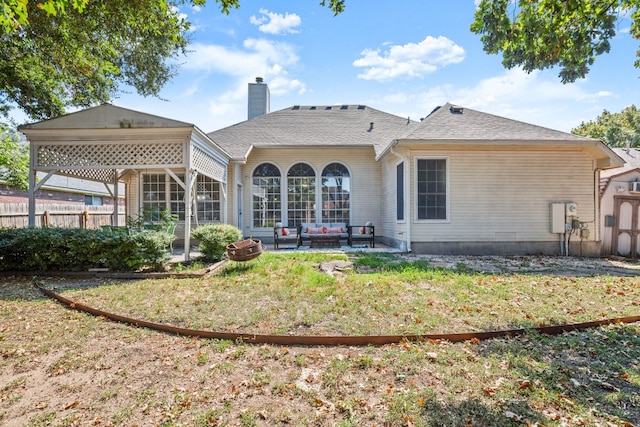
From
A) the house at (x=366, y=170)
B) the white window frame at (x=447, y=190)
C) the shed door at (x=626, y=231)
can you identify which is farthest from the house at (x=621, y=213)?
the white window frame at (x=447, y=190)

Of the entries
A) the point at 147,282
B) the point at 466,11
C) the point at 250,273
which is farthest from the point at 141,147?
the point at 466,11

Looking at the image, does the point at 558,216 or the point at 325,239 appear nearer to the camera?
the point at 558,216

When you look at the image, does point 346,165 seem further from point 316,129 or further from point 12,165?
point 12,165

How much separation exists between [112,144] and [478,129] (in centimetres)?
977

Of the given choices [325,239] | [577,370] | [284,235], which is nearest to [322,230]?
[325,239]

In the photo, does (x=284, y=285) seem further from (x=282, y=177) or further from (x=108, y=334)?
(x=282, y=177)

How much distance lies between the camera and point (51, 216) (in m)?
11.9

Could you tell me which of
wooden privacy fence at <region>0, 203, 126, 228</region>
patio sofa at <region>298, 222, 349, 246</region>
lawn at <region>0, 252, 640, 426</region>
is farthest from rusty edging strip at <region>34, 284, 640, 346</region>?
wooden privacy fence at <region>0, 203, 126, 228</region>

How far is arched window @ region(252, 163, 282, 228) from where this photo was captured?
39.3 feet

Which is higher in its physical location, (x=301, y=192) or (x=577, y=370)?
(x=301, y=192)

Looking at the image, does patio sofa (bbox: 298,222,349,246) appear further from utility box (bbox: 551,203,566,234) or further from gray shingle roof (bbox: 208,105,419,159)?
utility box (bbox: 551,203,566,234)

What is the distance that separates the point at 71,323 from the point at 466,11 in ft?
25.7

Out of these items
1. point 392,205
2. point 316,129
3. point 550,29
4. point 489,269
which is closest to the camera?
point 550,29

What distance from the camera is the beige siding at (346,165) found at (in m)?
11.9
